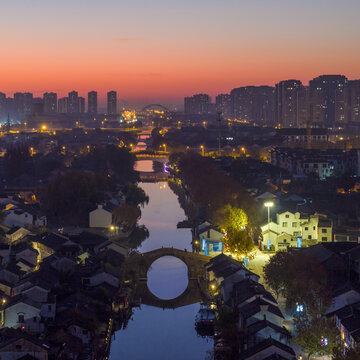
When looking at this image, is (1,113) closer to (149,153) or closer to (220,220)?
(149,153)

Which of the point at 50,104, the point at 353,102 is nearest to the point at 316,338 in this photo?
the point at 353,102

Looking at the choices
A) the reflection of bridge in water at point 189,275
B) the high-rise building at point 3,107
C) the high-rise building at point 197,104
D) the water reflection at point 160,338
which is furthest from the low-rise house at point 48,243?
the high-rise building at point 197,104

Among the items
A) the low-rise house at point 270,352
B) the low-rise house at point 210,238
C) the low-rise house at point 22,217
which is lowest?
the low-rise house at point 270,352

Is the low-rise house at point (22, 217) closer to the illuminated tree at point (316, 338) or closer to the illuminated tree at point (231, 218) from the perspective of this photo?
the illuminated tree at point (231, 218)

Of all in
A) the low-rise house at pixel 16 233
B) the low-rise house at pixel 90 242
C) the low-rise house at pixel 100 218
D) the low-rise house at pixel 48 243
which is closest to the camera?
the low-rise house at pixel 48 243

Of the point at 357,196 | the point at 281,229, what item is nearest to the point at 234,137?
the point at 357,196

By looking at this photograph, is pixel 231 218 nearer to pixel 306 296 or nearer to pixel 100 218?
pixel 100 218
